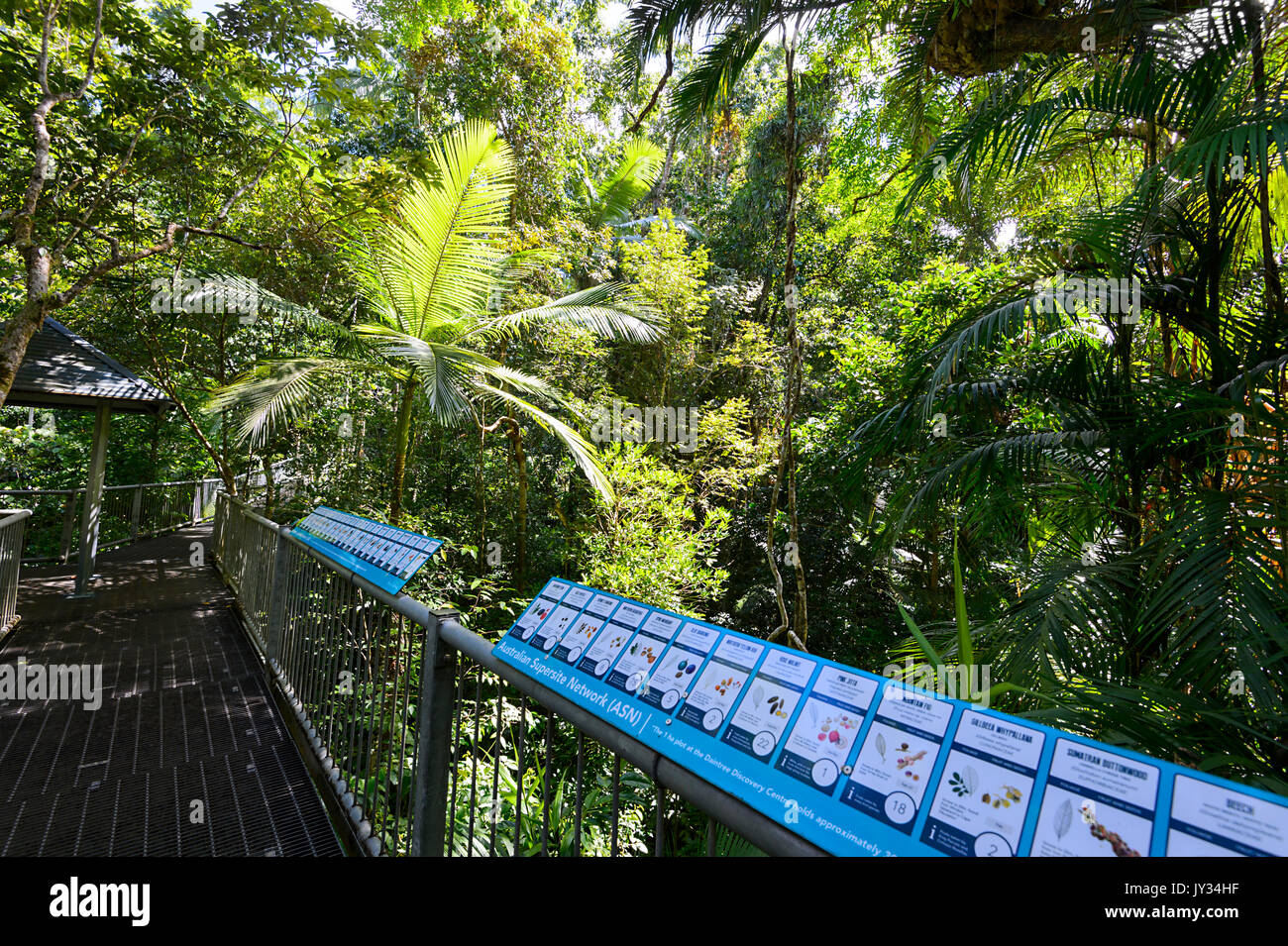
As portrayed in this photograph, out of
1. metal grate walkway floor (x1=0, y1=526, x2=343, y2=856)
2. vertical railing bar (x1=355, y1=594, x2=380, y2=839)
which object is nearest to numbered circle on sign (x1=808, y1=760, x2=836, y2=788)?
vertical railing bar (x1=355, y1=594, x2=380, y2=839)

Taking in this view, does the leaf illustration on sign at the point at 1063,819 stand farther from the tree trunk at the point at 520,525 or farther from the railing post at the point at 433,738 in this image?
the tree trunk at the point at 520,525

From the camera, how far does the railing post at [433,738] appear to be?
208cm

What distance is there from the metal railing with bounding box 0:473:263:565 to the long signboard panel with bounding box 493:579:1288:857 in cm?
1242

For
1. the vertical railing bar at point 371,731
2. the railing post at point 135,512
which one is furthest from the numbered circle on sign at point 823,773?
the railing post at point 135,512

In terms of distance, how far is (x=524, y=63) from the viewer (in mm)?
10227

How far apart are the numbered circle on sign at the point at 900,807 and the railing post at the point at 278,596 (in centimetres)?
445

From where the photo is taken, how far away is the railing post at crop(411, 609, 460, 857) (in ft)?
6.83

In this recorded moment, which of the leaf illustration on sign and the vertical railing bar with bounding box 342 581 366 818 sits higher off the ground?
the leaf illustration on sign

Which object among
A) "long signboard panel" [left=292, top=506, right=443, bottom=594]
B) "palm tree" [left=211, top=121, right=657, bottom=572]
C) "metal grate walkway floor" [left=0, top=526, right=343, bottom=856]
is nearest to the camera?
"long signboard panel" [left=292, top=506, right=443, bottom=594]

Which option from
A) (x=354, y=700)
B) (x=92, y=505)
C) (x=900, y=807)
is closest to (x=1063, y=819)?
(x=900, y=807)

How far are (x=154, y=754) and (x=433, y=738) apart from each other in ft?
10.3

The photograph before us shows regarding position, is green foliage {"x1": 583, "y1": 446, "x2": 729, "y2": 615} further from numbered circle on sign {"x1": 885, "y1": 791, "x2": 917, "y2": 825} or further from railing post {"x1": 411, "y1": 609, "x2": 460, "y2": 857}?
numbered circle on sign {"x1": 885, "y1": 791, "x2": 917, "y2": 825}

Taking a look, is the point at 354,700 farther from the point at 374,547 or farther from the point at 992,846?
the point at 992,846

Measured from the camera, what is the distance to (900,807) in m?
1.04
